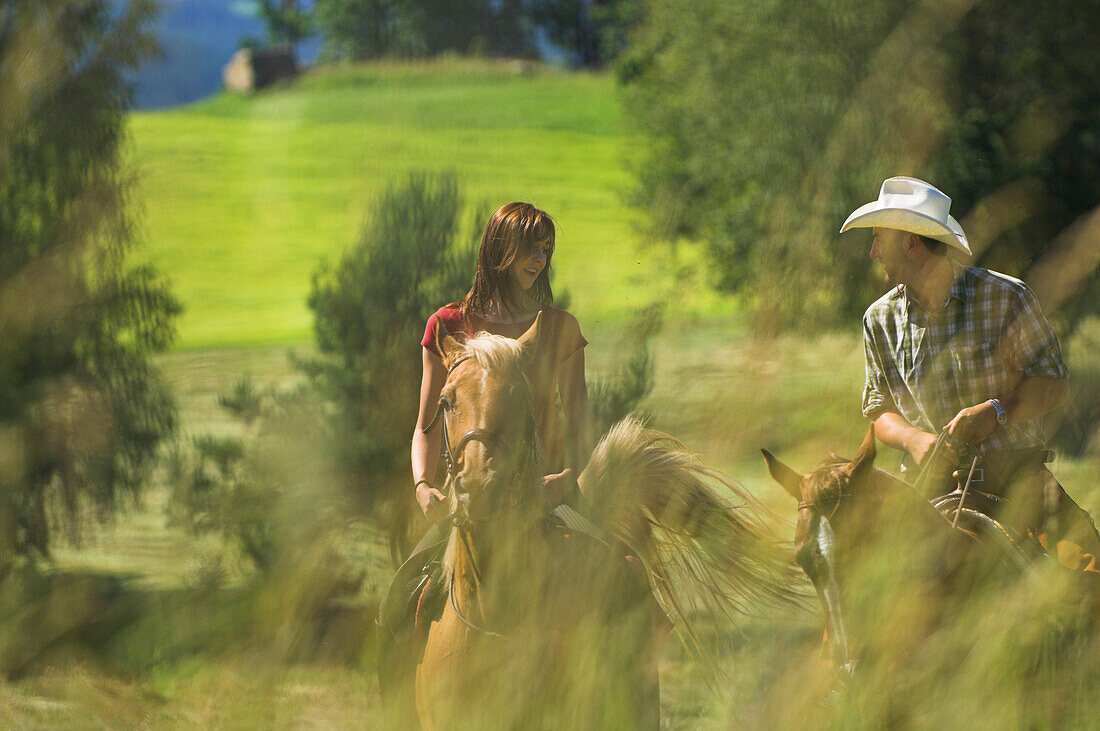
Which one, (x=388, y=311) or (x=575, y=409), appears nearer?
(x=575, y=409)

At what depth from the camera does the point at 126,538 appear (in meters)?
8.63

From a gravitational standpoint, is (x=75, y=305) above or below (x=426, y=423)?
below

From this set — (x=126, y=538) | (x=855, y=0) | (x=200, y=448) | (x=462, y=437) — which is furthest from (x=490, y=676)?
(x=855, y=0)

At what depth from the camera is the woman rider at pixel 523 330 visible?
9.46 feet

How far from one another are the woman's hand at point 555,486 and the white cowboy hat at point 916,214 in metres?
1.16

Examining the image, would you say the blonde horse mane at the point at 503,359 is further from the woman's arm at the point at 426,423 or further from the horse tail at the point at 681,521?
the horse tail at the point at 681,521

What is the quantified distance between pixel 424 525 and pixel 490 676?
11.4 ft

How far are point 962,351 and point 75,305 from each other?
585 cm

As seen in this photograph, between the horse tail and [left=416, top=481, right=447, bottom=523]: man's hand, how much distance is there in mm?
533

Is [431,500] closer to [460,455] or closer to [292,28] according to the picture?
[460,455]

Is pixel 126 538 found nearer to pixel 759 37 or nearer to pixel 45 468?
pixel 45 468

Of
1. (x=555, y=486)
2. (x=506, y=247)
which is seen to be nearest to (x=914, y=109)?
(x=506, y=247)

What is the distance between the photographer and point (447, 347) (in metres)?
2.75

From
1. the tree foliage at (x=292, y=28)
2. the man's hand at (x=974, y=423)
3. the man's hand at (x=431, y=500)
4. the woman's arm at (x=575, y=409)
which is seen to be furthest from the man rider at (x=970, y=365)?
the tree foliage at (x=292, y=28)
